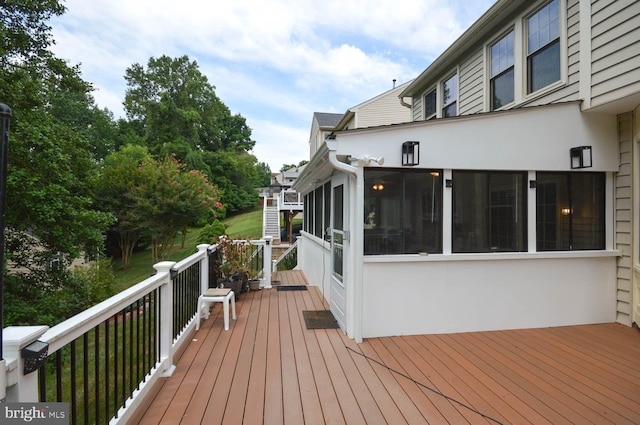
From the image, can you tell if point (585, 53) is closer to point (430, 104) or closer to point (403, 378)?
point (430, 104)

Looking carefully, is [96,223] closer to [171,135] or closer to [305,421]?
[305,421]

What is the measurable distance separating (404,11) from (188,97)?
70.8 feet

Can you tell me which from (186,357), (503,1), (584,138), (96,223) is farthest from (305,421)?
(96,223)

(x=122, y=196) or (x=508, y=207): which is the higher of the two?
(x=122, y=196)

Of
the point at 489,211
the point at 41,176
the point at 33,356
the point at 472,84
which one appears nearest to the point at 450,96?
the point at 472,84

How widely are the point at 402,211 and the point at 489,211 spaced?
111cm

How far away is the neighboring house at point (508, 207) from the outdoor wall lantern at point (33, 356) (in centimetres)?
273

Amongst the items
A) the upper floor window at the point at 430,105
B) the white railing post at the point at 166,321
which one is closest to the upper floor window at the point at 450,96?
the upper floor window at the point at 430,105

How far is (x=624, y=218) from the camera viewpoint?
12.8ft

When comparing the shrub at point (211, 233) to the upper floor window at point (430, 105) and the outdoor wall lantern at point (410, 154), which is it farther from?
the outdoor wall lantern at point (410, 154)

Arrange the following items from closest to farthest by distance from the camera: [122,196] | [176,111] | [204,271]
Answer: [204,271] → [122,196] → [176,111]

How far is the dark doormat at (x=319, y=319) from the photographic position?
399 centimetres

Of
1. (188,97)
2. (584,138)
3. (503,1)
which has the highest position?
(188,97)

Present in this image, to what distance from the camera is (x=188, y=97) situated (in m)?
24.5
